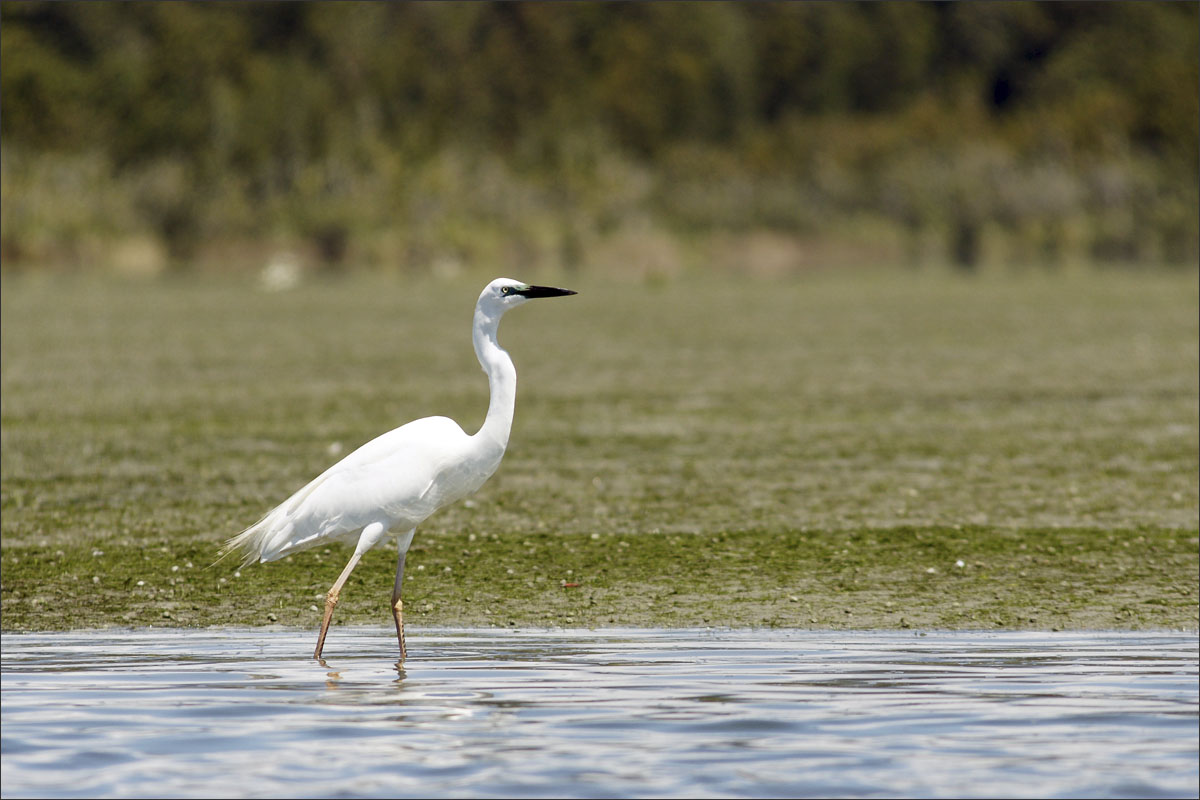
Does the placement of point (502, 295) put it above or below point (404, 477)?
above

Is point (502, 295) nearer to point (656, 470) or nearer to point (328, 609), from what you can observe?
point (328, 609)

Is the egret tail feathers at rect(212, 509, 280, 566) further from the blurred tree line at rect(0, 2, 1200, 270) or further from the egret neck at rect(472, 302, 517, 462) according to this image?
the blurred tree line at rect(0, 2, 1200, 270)

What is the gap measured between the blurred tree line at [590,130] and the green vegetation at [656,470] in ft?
88.1

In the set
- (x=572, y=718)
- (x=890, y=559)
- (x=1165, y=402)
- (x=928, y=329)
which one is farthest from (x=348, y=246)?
(x=572, y=718)

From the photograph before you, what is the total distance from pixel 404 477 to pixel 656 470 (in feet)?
20.2

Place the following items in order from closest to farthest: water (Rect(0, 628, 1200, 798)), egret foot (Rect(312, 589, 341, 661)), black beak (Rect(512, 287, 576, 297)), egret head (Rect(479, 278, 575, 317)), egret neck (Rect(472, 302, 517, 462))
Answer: water (Rect(0, 628, 1200, 798)) < egret foot (Rect(312, 589, 341, 661)) < black beak (Rect(512, 287, 576, 297)) < egret neck (Rect(472, 302, 517, 462)) < egret head (Rect(479, 278, 575, 317))

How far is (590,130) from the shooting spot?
9119 centimetres

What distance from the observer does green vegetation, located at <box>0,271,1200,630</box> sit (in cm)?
1102

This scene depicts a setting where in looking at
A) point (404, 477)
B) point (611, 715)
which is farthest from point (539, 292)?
point (611, 715)

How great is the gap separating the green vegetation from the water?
0.99 metres

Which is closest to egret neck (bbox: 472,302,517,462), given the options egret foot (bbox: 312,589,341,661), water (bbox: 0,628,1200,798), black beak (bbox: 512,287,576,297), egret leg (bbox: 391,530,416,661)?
black beak (bbox: 512,287,576,297)

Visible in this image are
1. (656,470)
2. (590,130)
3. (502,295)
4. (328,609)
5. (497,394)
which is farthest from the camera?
(590,130)

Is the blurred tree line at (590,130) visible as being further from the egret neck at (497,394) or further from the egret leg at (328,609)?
the egret leg at (328,609)

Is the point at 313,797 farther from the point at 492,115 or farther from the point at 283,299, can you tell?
the point at 492,115
